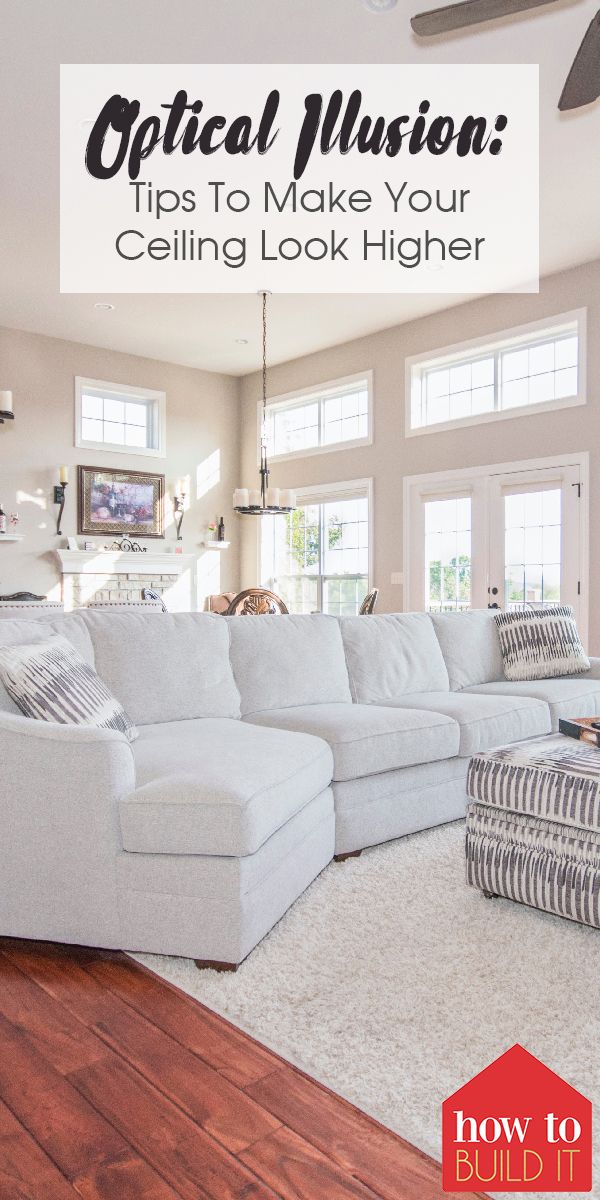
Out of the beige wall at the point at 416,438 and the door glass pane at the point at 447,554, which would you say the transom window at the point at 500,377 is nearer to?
the beige wall at the point at 416,438

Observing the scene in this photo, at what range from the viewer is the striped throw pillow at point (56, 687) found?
2.23 m

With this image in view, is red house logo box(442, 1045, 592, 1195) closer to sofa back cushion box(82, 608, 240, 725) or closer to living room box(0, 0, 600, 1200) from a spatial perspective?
living room box(0, 0, 600, 1200)

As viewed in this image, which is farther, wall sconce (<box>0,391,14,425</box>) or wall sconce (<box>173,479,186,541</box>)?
wall sconce (<box>173,479,186,541</box>)

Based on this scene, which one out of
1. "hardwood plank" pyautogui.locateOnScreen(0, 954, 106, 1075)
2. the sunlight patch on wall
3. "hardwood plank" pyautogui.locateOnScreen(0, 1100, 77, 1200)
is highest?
the sunlight patch on wall

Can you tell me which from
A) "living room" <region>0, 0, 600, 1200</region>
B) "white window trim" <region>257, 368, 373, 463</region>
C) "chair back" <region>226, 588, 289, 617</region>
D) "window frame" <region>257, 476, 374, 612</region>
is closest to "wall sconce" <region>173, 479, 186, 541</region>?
"living room" <region>0, 0, 600, 1200</region>

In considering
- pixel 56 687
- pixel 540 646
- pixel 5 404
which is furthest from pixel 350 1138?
pixel 5 404

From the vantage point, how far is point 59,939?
2062 millimetres

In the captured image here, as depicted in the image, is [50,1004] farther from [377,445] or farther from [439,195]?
[377,445]

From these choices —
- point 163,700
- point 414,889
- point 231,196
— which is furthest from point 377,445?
point 414,889

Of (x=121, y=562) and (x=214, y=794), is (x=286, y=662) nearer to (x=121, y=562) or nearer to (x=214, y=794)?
(x=214, y=794)

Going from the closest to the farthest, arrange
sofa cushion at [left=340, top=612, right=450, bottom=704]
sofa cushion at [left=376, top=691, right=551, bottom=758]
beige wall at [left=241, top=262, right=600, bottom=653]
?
sofa cushion at [left=376, top=691, right=551, bottom=758], sofa cushion at [left=340, top=612, right=450, bottom=704], beige wall at [left=241, top=262, right=600, bottom=653]

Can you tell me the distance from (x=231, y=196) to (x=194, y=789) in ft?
14.8

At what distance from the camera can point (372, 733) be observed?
2.84m

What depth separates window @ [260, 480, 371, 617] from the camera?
8.15 m
